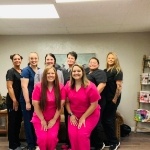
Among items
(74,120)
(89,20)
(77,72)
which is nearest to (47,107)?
(74,120)

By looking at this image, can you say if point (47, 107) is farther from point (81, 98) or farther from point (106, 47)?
point (106, 47)

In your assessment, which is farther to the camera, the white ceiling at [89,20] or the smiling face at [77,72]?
the white ceiling at [89,20]

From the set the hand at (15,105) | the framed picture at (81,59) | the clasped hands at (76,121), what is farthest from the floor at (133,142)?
the framed picture at (81,59)

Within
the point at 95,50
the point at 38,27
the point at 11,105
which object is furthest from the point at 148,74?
the point at 11,105

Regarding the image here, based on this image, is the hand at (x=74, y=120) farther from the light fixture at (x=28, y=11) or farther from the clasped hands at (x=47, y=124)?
the light fixture at (x=28, y=11)

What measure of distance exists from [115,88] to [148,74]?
1.52m

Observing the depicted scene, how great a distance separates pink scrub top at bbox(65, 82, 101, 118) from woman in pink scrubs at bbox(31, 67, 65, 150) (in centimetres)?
10

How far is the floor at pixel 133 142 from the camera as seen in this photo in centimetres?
377

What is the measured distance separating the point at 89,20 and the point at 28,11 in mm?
1051

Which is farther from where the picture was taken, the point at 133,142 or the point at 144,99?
the point at 144,99

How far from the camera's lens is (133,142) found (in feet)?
13.5

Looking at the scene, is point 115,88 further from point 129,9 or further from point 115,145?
point 129,9

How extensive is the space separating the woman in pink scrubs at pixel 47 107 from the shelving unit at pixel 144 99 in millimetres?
2388

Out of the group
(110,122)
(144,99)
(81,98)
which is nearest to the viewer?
(81,98)
